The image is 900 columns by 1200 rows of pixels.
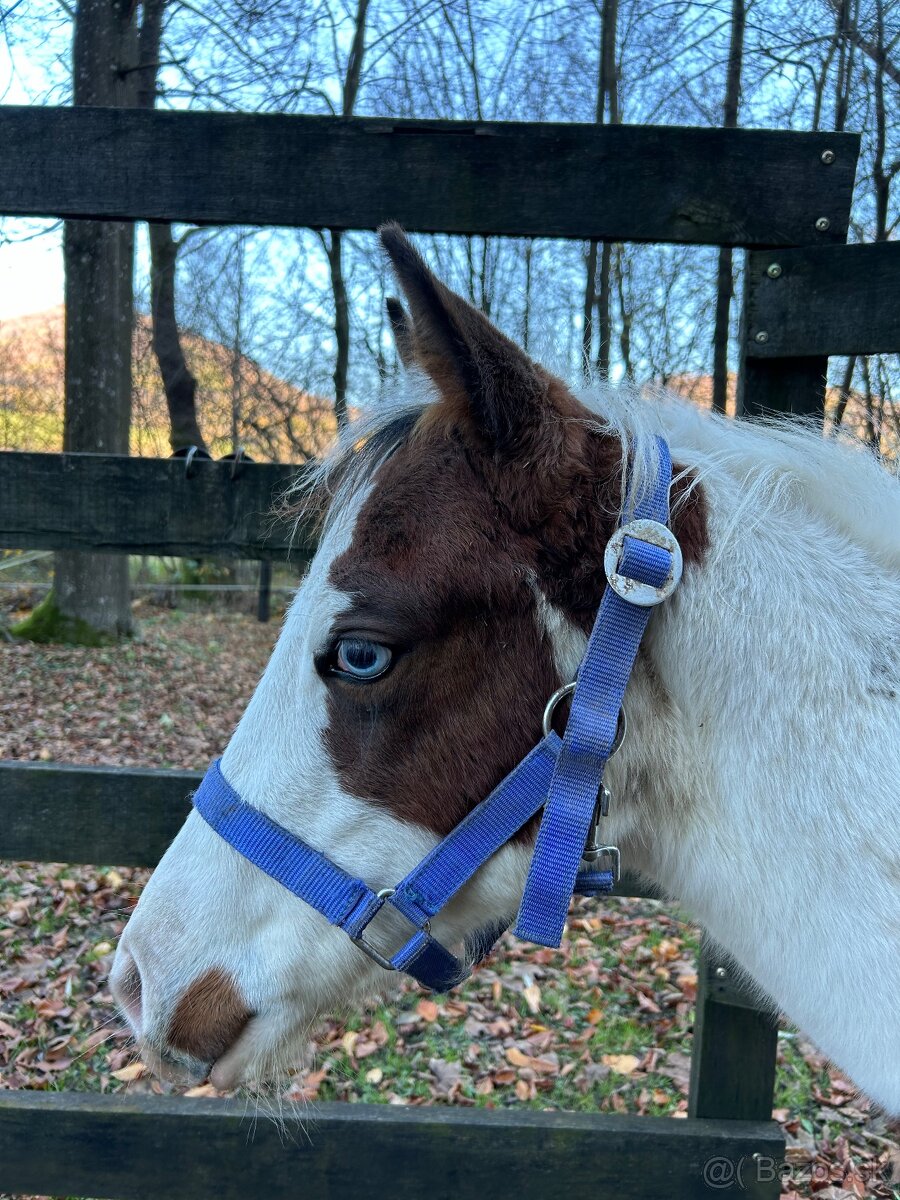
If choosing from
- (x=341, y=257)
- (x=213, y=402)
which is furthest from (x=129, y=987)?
(x=213, y=402)

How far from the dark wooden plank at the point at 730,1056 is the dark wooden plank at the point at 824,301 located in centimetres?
148

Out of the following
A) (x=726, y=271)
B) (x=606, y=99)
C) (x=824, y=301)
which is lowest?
(x=824, y=301)

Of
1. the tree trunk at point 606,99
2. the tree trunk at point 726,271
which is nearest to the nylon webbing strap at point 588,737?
the tree trunk at point 726,271

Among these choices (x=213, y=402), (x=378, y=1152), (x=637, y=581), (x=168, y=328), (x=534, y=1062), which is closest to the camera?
(x=637, y=581)

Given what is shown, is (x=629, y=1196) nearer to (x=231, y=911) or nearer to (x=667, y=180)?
(x=231, y=911)

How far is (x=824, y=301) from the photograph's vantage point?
180cm

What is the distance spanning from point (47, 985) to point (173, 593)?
11.1m

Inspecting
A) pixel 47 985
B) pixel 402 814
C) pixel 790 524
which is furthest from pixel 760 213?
pixel 47 985

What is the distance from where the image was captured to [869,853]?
107 cm

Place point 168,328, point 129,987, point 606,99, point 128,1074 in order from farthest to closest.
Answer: point 168,328, point 606,99, point 128,1074, point 129,987

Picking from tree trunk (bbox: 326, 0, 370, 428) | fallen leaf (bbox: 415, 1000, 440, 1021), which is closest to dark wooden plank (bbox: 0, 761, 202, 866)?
fallen leaf (bbox: 415, 1000, 440, 1021)

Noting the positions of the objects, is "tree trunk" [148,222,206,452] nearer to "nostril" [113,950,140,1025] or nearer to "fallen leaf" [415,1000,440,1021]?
"fallen leaf" [415,1000,440,1021]

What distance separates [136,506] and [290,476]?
A: 37 centimetres

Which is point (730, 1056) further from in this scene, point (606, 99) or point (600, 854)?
point (606, 99)
